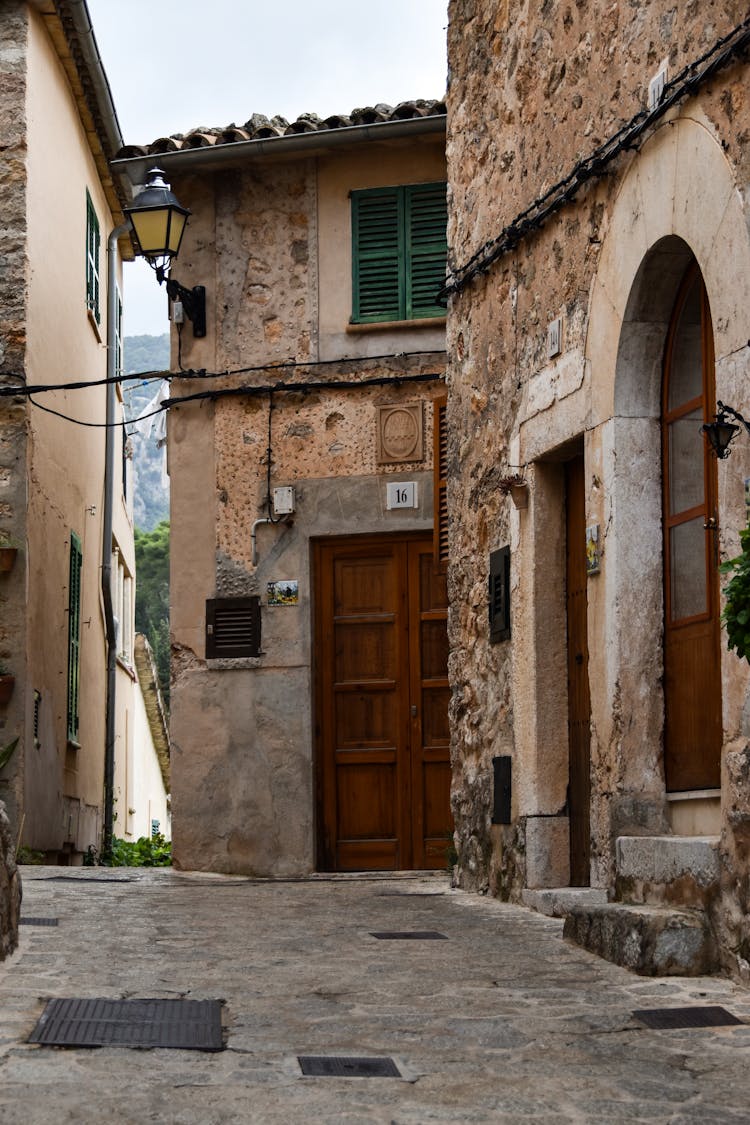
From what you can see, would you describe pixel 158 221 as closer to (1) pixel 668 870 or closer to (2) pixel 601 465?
Answer: (2) pixel 601 465

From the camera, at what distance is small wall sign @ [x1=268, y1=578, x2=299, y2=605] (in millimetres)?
11375

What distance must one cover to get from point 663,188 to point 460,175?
3.16 meters

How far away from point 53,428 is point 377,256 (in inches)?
116

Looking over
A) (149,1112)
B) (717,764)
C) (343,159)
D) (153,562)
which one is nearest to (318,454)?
(343,159)

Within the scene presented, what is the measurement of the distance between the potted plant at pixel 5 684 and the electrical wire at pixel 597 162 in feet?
13.8

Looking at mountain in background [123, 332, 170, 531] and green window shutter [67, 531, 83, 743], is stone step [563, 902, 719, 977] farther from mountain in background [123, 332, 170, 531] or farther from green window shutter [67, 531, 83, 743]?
mountain in background [123, 332, 170, 531]

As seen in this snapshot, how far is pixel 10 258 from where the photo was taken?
38.7ft

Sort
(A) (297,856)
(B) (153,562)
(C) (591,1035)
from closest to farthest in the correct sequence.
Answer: (C) (591,1035)
(A) (297,856)
(B) (153,562)

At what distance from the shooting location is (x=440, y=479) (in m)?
9.97

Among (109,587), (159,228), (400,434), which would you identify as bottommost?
(109,587)

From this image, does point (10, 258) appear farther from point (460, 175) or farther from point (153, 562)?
point (153, 562)

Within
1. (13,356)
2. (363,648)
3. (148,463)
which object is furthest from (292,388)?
(148,463)

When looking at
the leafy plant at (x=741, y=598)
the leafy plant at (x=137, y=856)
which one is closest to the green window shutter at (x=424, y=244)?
the leafy plant at (x=137, y=856)

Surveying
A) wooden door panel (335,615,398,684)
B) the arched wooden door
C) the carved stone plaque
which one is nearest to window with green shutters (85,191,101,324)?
the carved stone plaque
